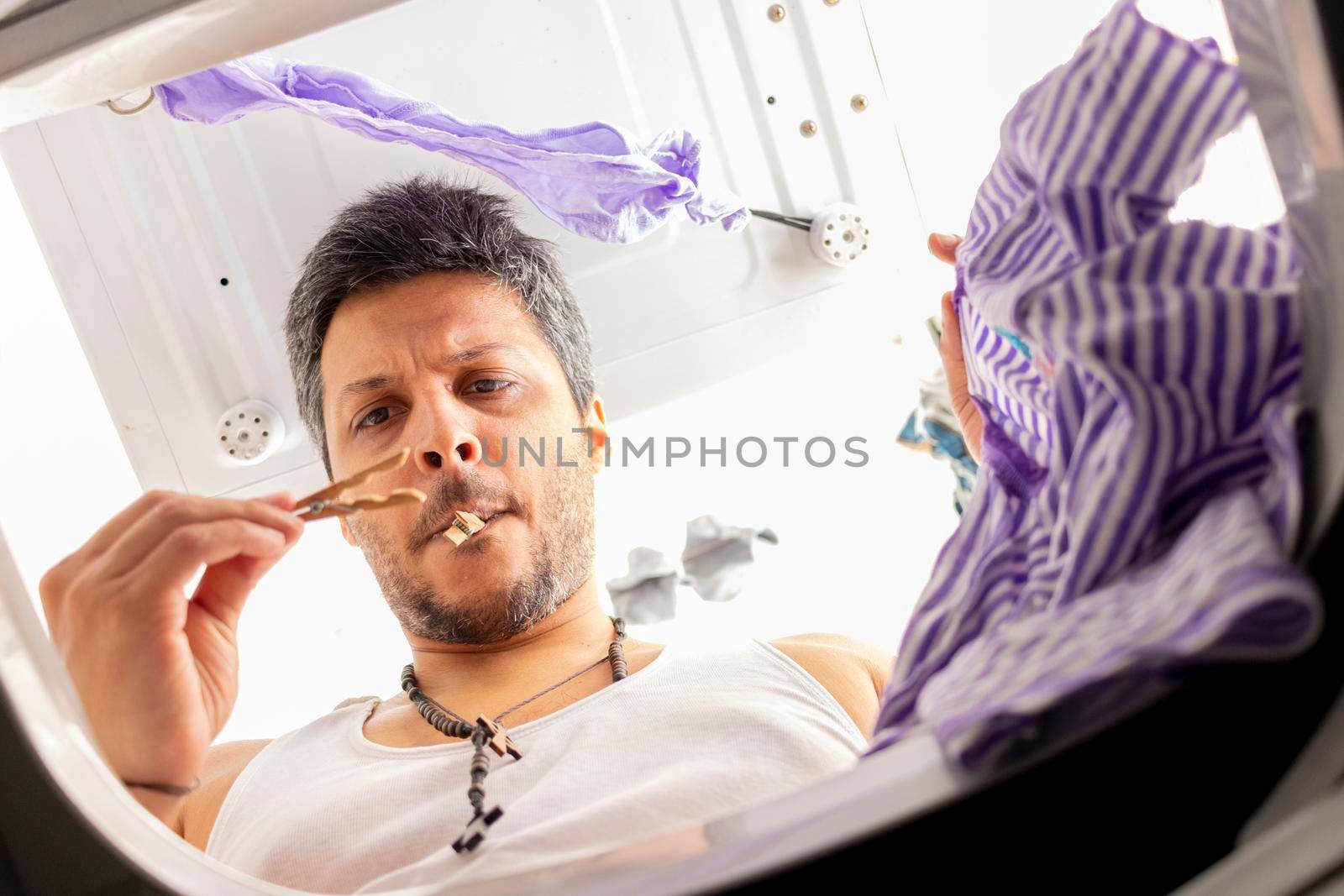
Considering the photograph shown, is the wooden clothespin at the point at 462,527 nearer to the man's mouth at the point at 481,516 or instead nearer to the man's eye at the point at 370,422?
the man's mouth at the point at 481,516

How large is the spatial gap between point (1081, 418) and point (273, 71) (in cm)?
100

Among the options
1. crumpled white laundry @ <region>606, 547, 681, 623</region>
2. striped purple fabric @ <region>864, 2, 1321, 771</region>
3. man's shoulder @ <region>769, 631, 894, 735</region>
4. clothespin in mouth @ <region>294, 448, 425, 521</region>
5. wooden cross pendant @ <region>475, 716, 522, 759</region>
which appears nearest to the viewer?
striped purple fabric @ <region>864, 2, 1321, 771</region>

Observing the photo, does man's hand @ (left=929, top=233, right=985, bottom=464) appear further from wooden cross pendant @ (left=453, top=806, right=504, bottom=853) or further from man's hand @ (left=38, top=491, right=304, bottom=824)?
man's hand @ (left=38, top=491, right=304, bottom=824)

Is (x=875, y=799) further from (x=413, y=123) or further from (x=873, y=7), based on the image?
(x=873, y=7)

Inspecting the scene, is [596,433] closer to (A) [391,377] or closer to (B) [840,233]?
(A) [391,377]

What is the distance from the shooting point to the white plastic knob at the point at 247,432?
1.33 meters

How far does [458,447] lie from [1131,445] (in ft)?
2.15

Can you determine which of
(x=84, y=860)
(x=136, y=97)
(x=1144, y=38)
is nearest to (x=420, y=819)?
(x=84, y=860)

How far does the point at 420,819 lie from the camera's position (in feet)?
2.85

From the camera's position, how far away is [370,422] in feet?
3.64

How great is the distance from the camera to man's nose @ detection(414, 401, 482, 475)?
101 centimetres

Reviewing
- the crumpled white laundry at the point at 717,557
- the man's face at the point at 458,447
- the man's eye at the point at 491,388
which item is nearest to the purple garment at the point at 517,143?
the man's face at the point at 458,447

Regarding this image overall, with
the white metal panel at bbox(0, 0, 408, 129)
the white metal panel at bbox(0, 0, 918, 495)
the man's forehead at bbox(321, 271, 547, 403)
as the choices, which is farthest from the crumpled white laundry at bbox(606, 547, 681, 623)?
the white metal panel at bbox(0, 0, 408, 129)

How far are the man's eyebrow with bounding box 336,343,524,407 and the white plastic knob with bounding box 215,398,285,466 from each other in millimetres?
267
